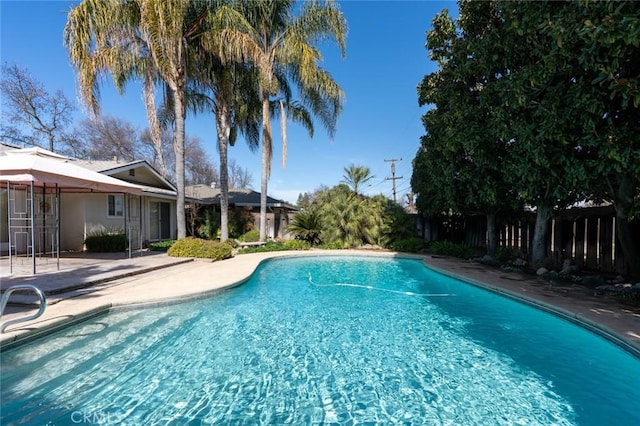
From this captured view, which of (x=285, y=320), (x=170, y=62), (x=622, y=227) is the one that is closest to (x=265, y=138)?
(x=170, y=62)

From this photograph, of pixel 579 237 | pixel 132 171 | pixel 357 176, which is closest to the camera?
pixel 579 237

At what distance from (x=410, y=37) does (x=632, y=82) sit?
10787mm

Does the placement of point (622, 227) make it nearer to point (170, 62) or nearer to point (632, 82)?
point (632, 82)

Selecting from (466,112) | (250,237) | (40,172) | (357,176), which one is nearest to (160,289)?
(40,172)

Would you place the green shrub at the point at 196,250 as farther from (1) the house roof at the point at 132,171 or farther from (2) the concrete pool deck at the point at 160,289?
(1) the house roof at the point at 132,171

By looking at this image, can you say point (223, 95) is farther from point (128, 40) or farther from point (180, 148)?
point (128, 40)

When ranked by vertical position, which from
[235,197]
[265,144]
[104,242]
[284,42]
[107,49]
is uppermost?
[284,42]

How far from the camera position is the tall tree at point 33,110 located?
21.8m

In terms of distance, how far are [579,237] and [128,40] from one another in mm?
16780

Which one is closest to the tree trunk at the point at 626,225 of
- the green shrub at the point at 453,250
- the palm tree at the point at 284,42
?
the green shrub at the point at 453,250

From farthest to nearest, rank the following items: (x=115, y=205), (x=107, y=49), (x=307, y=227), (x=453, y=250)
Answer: (x=307, y=227) → (x=115, y=205) → (x=453, y=250) → (x=107, y=49)

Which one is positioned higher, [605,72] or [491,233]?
[605,72]

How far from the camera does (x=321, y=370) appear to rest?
4.05 m

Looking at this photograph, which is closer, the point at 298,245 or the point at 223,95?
the point at 223,95
